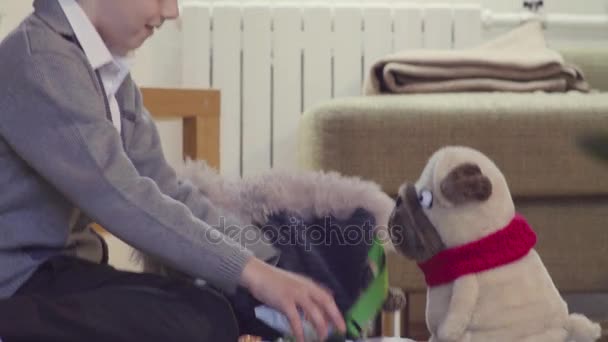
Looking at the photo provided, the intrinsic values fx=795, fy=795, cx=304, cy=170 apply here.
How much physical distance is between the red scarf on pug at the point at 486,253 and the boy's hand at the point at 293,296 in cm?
19

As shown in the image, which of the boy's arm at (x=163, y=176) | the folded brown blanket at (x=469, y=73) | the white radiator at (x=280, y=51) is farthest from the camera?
the white radiator at (x=280, y=51)

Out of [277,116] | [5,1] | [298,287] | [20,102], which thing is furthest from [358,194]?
[277,116]

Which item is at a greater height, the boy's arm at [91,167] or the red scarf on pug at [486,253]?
the boy's arm at [91,167]

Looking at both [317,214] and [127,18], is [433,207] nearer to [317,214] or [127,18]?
[317,214]

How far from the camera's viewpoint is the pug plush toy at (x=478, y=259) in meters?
0.88

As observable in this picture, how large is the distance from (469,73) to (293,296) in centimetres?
100

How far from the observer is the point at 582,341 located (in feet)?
3.00

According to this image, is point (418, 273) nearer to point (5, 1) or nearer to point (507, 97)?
point (507, 97)

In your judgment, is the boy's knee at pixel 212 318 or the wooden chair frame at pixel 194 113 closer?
the boy's knee at pixel 212 318

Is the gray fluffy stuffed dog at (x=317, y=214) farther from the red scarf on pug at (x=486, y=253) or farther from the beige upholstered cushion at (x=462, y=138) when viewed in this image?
the beige upholstered cushion at (x=462, y=138)

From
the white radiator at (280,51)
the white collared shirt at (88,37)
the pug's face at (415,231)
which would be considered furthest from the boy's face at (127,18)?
the white radiator at (280,51)

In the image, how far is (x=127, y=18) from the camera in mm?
842

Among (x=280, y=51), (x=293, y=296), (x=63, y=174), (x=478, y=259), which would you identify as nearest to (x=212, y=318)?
(x=293, y=296)

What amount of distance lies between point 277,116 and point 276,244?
3.95ft
